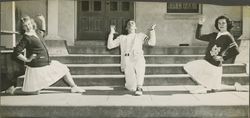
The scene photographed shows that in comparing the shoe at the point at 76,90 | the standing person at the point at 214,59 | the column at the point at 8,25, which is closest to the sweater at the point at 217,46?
A: the standing person at the point at 214,59

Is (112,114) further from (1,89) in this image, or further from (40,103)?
(1,89)

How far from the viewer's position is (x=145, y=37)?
6.73ft

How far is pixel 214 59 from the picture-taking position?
208 cm

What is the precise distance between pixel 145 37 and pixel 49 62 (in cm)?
48

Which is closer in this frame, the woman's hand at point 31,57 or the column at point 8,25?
the column at point 8,25

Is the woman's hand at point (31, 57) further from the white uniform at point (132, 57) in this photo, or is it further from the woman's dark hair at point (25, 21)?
the white uniform at point (132, 57)

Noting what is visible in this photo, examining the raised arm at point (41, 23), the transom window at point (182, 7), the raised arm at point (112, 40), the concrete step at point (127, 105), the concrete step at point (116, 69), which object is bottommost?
the concrete step at point (127, 105)

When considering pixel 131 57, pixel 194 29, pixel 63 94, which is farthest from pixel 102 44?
pixel 194 29

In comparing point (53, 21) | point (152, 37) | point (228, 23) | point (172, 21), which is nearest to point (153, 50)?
point (152, 37)

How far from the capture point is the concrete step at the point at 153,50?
2066mm

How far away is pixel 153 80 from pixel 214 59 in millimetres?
312

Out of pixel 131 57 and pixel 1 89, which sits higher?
pixel 131 57

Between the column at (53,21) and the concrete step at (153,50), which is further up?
the column at (53,21)

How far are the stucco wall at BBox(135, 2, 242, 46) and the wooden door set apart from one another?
0.22 feet
